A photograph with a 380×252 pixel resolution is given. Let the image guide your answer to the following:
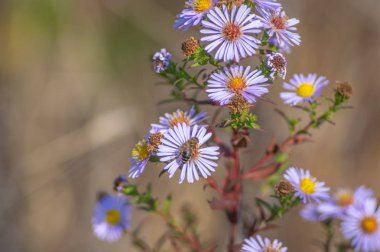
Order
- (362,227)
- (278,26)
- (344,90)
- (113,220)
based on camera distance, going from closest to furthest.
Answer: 1. (362,227)
2. (278,26)
3. (344,90)
4. (113,220)

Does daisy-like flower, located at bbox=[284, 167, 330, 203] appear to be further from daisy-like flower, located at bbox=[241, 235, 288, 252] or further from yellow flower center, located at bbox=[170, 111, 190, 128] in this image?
yellow flower center, located at bbox=[170, 111, 190, 128]

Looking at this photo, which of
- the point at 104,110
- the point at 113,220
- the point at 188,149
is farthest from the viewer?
the point at 104,110

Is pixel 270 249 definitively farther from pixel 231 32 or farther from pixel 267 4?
pixel 267 4

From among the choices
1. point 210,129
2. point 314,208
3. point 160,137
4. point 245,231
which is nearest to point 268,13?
point 210,129

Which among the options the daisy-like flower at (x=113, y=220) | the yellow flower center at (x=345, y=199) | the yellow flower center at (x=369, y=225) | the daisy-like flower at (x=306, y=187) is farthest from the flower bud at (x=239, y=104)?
the daisy-like flower at (x=113, y=220)

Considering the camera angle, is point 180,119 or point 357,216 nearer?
point 357,216

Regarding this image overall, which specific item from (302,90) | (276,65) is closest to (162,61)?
(276,65)

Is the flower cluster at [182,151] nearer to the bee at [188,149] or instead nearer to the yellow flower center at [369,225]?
the bee at [188,149]
